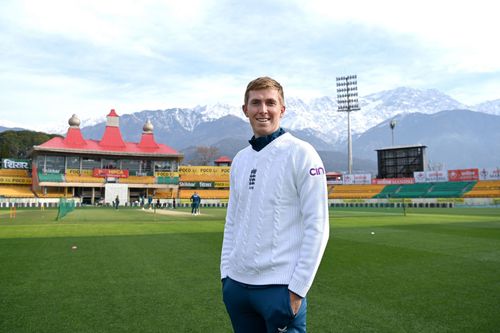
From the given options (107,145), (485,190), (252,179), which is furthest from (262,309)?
(107,145)

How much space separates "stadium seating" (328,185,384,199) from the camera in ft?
202

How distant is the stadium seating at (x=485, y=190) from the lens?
165 feet

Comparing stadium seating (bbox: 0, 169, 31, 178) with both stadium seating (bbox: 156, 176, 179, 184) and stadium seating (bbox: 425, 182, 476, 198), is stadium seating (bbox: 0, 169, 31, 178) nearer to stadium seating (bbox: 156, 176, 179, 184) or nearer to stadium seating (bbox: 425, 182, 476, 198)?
stadium seating (bbox: 156, 176, 179, 184)

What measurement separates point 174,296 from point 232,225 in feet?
11.5

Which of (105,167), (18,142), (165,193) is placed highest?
Result: (18,142)

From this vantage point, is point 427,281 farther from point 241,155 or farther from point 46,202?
point 46,202

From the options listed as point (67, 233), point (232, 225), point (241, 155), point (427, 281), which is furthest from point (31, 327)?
point (67, 233)

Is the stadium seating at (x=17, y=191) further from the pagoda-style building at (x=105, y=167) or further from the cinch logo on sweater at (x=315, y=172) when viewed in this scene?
the cinch logo on sweater at (x=315, y=172)

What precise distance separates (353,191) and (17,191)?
54.4m

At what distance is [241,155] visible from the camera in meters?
2.70

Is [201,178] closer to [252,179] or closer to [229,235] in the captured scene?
[229,235]

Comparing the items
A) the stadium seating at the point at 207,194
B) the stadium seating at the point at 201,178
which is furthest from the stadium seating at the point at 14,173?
the stadium seating at the point at 207,194

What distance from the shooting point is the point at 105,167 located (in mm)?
65688

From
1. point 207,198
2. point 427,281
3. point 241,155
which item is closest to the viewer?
point 241,155
